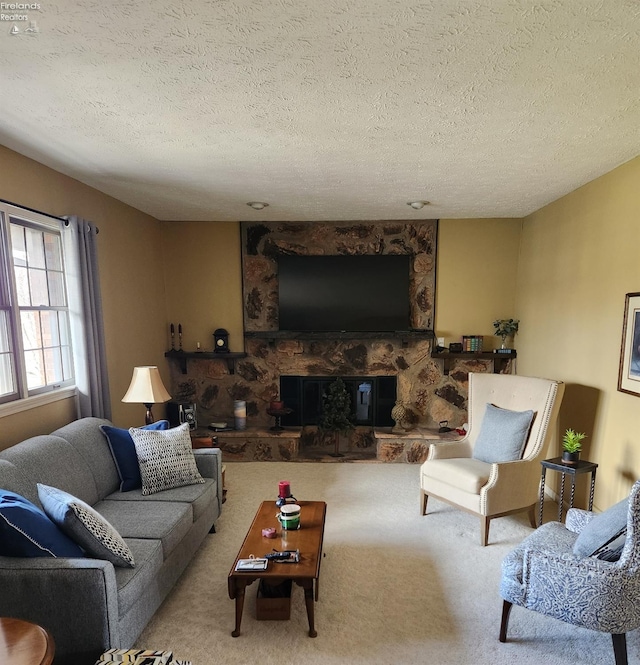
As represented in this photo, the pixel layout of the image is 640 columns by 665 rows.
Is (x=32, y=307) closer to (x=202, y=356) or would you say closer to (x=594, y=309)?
(x=202, y=356)

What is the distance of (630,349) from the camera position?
279 centimetres

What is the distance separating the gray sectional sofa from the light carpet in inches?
8.6

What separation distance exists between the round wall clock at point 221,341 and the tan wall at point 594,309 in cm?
344

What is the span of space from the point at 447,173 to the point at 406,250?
5.88ft

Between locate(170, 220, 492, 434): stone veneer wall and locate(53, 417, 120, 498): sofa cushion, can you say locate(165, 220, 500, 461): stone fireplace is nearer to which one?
locate(170, 220, 492, 434): stone veneer wall

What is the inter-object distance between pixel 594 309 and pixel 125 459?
3699 mm

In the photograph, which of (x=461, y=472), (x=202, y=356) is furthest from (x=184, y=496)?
(x=202, y=356)

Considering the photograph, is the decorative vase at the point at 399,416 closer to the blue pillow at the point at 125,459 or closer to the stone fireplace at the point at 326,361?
the stone fireplace at the point at 326,361

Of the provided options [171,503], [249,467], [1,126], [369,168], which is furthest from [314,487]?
[1,126]

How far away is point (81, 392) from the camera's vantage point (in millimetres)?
3135

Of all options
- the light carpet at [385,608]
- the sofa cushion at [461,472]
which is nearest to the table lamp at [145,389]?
the light carpet at [385,608]

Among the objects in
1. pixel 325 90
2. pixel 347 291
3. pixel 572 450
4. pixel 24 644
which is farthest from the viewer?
pixel 347 291

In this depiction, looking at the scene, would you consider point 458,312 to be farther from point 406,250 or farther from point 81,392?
point 81,392

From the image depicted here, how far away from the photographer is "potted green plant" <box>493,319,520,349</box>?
4684mm
